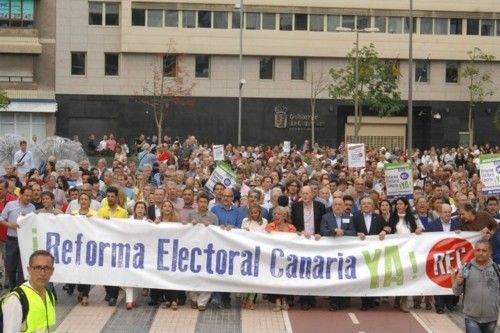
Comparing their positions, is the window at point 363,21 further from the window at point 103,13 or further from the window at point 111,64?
the window at point 111,64

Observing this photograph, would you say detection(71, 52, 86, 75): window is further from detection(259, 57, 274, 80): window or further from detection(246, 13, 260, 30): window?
detection(259, 57, 274, 80): window

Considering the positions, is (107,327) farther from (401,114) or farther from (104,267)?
(401,114)

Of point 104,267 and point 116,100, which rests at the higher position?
point 116,100

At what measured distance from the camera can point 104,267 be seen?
50.0 feet

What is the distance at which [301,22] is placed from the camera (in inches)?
2447

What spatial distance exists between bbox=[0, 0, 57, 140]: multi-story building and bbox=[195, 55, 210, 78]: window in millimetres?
8106

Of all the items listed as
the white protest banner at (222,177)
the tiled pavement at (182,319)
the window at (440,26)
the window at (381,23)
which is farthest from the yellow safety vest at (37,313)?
the window at (440,26)

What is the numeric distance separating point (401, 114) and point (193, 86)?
41.2 ft

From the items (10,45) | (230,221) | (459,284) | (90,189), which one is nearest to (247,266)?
(230,221)

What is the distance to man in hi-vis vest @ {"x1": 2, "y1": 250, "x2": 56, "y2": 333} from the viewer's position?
7.04m

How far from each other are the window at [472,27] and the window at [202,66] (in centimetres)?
1536

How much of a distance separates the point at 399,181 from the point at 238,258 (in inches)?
217

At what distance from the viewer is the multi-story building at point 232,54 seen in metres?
61.2

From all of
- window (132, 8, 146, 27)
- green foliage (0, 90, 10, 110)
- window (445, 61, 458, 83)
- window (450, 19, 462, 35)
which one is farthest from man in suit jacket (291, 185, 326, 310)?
window (450, 19, 462, 35)
